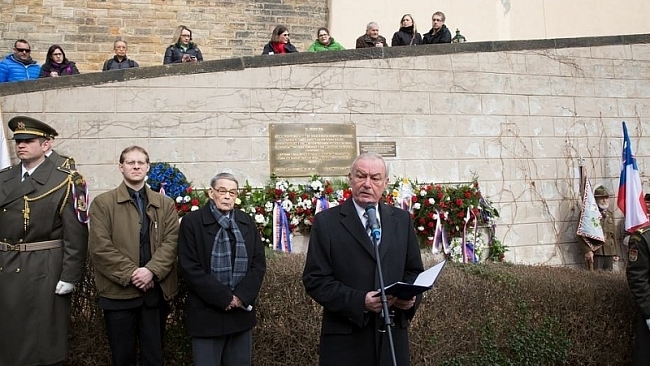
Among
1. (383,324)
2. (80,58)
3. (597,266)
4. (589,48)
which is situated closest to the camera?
(383,324)

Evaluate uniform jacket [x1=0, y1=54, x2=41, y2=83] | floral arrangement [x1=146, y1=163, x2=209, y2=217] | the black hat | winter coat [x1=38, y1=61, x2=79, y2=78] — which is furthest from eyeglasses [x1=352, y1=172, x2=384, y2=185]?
uniform jacket [x1=0, y1=54, x2=41, y2=83]

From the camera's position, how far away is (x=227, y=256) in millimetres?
3635

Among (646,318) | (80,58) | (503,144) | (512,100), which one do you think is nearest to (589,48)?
(512,100)

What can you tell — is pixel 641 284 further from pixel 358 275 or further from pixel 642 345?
pixel 358 275

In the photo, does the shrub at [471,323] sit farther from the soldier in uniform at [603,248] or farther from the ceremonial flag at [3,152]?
the soldier in uniform at [603,248]

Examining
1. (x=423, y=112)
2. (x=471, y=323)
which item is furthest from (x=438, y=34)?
(x=471, y=323)

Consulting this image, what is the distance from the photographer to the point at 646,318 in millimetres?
4105

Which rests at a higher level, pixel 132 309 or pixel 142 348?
pixel 132 309

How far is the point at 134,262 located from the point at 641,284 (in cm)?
346

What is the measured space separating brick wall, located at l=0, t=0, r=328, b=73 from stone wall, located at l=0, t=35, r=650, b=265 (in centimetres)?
456

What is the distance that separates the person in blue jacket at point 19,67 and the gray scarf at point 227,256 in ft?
18.4

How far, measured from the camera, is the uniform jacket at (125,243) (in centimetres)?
363

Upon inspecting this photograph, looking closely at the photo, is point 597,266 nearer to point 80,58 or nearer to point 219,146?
point 219,146

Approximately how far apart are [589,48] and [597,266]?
3162 mm
